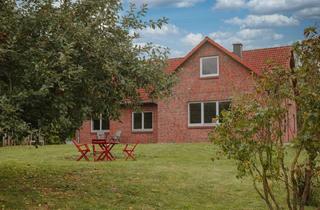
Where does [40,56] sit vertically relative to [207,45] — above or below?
below

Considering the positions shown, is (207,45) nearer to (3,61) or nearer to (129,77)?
(129,77)

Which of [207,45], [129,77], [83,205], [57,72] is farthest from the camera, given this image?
[207,45]

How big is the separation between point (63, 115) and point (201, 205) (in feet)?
11.2

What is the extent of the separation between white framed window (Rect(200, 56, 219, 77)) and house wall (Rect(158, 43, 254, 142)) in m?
0.22

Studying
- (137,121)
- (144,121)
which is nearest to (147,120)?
(144,121)

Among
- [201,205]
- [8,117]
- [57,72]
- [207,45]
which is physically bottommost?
[201,205]

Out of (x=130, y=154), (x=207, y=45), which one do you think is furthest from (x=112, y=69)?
(x=207, y=45)

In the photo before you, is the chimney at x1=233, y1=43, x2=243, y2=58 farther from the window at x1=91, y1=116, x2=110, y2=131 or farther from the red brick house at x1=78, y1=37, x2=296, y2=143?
the window at x1=91, y1=116, x2=110, y2=131

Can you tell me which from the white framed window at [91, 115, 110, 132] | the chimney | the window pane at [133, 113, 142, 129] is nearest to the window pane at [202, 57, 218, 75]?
the chimney

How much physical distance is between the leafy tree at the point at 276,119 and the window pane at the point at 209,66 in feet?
74.6

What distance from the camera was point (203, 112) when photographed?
29.9m

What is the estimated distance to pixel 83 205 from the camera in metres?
9.66

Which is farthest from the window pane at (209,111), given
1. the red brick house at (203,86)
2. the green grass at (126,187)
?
the green grass at (126,187)

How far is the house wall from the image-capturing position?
29.0 meters
